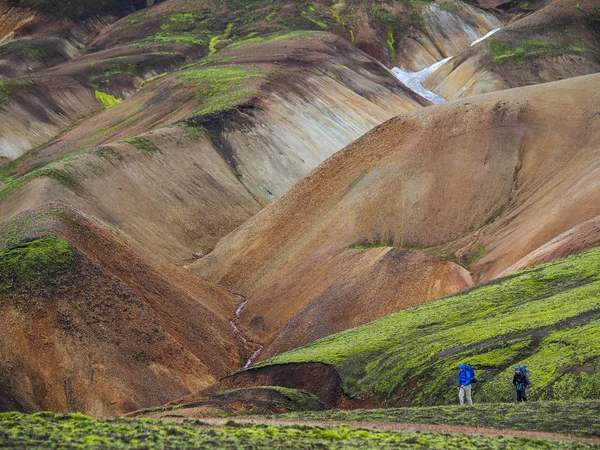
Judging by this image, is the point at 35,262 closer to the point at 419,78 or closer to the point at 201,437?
the point at 201,437

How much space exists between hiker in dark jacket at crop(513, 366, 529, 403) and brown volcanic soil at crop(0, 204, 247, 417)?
1622cm

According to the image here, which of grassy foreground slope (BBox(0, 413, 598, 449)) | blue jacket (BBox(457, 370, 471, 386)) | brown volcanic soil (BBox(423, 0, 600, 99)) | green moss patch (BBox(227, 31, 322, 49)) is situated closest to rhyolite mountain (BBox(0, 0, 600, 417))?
brown volcanic soil (BBox(423, 0, 600, 99))

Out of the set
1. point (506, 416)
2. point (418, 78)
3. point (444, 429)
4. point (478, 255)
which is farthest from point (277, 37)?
point (444, 429)

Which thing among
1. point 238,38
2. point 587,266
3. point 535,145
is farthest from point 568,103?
point 238,38

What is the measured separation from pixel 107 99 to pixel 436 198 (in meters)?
62.2

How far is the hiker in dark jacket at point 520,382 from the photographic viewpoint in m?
23.5

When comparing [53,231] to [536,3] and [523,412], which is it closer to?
[523,412]

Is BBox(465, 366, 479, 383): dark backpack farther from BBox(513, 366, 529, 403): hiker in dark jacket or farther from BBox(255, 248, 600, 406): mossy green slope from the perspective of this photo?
BBox(513, 366, 529, 403): hiker in dark jacket

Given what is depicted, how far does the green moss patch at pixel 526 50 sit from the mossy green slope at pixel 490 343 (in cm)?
8275

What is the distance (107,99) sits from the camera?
348 ft

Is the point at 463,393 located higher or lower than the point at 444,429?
higher

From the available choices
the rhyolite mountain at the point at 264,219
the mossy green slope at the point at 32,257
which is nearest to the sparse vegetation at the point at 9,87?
the rhyolite mountain at the point at 264,219

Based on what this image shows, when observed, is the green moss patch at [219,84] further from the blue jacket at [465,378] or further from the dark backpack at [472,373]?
the blue jacket at [465,378]

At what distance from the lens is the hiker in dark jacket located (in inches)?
925
